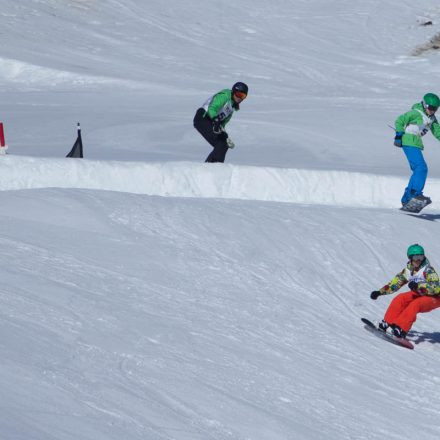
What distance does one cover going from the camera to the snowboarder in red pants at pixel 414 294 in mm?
9969

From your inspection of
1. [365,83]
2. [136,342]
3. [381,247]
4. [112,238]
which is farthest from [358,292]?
[365,83]

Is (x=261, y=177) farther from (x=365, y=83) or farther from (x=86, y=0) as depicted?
(x=86, y=0)

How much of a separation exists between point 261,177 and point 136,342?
674 centimetres

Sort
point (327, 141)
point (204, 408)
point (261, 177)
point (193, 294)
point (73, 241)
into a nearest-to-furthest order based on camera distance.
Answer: point (204, 408), point (193, 294), point (73, 241), point (261, 177), point (327, 141)

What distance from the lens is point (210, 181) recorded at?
1423cm

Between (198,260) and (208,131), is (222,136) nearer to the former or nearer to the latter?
(208,131)

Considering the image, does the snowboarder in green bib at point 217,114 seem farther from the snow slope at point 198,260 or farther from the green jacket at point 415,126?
the green jacket at point 415,126

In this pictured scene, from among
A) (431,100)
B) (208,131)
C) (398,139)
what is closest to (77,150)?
(208,131)

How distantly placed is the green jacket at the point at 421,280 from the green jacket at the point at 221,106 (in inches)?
179

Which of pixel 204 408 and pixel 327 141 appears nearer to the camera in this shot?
pixel 204 408

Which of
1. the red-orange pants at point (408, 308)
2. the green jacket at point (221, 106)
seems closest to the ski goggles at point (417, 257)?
the red-orange pants at point (408, 308)

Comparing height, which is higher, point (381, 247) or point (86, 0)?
point (86, 0)

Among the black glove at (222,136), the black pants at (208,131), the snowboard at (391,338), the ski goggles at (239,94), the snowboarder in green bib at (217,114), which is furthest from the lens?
the black glove at (222,136)

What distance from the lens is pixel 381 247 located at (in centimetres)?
1262
